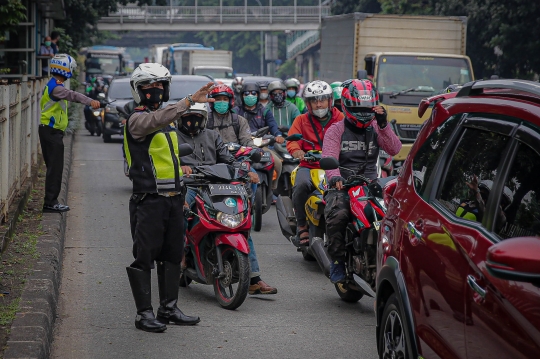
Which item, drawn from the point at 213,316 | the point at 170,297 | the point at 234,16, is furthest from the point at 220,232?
the point at 234,16

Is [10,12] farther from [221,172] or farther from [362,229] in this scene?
[362,229]

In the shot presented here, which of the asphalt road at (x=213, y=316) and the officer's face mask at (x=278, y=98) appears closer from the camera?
the asphalt road at (x=213, y=316)

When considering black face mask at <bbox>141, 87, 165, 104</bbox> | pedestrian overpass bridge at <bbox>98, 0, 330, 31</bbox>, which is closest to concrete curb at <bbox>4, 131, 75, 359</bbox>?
black face mask at <bbox>141, 87, 165, 104</bbox>

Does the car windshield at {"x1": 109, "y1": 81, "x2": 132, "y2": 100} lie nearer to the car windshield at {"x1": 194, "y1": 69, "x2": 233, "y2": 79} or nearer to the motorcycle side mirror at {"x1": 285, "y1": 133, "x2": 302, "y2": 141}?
the motorcycle side mirror at {"x1": 285, "y1": 133, "x2": 302, "y2": 141}

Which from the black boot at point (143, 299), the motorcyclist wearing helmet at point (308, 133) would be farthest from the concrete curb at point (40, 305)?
the motorcyclist wearing helmet at point (308, 133)

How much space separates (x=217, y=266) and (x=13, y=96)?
4467 mm

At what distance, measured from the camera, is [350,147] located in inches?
317

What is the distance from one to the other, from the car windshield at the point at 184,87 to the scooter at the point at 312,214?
12.0 metres

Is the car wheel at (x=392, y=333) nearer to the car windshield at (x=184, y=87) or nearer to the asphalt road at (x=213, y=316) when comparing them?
the asphalt road at (x=213, y=316)

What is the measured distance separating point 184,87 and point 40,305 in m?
15.3

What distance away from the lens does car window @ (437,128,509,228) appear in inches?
158

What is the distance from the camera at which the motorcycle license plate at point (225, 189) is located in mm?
7645

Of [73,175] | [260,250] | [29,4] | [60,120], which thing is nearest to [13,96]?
[60,120]

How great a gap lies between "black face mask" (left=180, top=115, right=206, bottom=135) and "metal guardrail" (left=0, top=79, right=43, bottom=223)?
222cm
